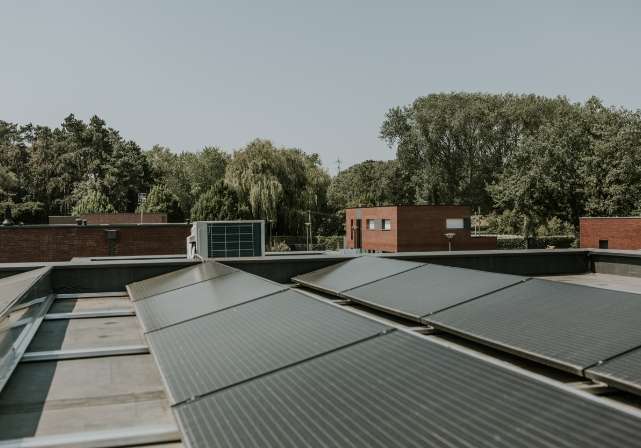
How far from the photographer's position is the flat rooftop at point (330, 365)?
2.78 metres

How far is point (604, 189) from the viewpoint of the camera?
51031mm

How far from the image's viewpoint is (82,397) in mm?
5035

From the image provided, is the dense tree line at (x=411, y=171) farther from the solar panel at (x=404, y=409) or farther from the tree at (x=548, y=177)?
the solar panel at (x=404, y=409)

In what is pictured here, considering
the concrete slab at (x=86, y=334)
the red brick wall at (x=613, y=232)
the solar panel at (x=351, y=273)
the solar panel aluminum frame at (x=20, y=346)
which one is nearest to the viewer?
the solar panel aluminum frame at (x=20, y=346)

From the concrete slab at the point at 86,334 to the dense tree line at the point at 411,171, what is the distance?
49046 millimetres

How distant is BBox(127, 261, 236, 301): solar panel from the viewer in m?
9.56

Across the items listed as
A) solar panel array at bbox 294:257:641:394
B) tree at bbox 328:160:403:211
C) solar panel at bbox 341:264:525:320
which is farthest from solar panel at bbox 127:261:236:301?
tree at bbox 328:160:403:211

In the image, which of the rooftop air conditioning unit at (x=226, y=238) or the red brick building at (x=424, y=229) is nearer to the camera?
the rooftop air conditioning unit at (x=226, y=238)

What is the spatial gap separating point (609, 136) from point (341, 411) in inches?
2154

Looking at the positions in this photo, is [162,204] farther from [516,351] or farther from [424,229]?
[516,351]

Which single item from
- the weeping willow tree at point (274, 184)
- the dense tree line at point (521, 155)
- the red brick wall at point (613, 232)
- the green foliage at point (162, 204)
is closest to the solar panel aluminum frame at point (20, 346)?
the red brick wall at point (613, 232)

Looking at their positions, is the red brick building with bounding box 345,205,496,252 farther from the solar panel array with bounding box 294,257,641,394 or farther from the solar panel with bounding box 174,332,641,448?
the solar panel with bounding box 174,332,641,448

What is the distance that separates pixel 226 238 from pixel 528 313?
16.6 metres

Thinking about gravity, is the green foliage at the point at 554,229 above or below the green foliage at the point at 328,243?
above
